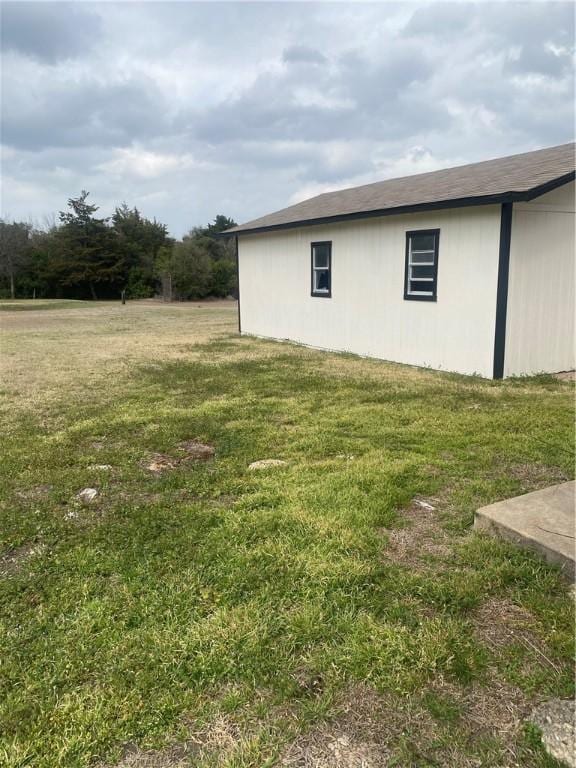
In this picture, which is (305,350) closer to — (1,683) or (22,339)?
(22,339)

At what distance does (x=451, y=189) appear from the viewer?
8.91m

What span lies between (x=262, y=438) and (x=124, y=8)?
270 inches

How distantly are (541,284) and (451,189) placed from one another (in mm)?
2252

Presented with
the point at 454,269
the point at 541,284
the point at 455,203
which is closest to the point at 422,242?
the point at 454,269

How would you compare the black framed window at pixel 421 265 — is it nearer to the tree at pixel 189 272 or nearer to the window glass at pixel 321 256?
the window glass at pixel 321 256

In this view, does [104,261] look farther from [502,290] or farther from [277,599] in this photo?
[277,599]

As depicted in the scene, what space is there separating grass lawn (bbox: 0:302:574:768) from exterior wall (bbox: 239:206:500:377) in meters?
3.16

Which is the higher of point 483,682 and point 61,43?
point 61,43

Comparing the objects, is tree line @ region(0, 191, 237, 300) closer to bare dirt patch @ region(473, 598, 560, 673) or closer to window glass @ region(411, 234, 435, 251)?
window glass @ region(411, 234, 435, 251)

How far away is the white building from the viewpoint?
25.4ft

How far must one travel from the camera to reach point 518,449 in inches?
179

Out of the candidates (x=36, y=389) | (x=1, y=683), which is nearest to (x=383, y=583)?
(x=1, y=683)

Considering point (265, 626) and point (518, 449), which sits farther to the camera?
point (518, 449)

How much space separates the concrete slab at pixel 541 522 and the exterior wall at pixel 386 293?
5085 mm
